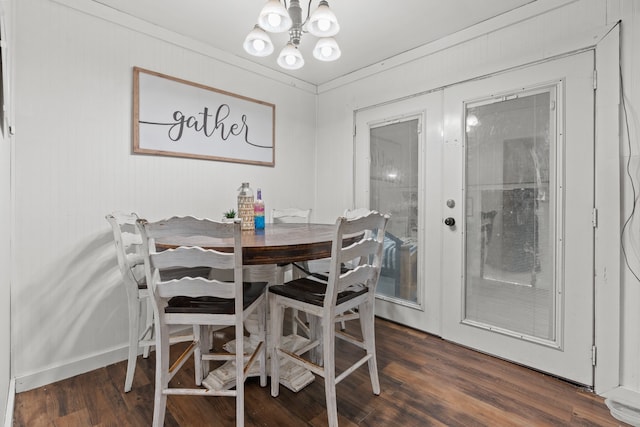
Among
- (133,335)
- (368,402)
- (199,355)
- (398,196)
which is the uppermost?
(398,196)

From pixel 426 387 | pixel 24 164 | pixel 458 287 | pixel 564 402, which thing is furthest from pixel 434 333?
pixel 24 164

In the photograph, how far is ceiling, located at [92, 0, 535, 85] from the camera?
2.08 meters

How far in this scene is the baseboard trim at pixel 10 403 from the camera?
4.53 ft

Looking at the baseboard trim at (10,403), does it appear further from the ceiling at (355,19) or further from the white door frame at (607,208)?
the white door frame at (607,208)

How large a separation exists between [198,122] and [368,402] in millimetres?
2292

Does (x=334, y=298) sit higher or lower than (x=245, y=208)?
lower

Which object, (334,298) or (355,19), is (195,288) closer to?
(334,298)

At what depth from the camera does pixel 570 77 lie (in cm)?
190

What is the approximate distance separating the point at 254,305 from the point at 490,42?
2.34m

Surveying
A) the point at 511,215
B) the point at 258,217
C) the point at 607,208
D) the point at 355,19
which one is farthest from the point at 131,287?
the point at 607,208

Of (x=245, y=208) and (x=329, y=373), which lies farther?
(x=245, y=208)

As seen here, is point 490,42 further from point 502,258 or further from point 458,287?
point 458,287

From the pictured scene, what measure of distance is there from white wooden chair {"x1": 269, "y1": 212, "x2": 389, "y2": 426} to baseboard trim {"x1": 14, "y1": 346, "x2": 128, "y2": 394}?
1.19m

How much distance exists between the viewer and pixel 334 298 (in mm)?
1477
